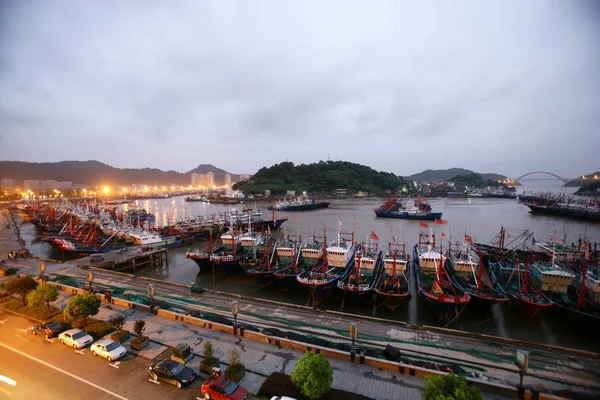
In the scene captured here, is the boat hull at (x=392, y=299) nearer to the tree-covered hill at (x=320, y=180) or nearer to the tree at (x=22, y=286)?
the tree at (x=22, y=286)

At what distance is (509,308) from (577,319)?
3.62 metres

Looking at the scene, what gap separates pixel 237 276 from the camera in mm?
28844

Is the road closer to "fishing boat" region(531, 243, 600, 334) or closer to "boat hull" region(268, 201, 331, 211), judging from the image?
"fishing boat" region(531, 243, 600, 334)

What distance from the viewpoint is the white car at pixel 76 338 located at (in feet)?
39.0

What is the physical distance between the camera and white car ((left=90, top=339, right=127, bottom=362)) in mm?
11039

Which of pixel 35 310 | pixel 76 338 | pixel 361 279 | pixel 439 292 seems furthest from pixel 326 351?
pixel 35 310

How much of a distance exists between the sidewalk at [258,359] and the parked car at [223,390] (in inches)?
30.5

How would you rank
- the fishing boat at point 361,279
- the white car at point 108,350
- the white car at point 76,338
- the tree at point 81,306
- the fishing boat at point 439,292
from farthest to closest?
the fishing boat at point 361,279
the fishing boat at point 439,292
the tree at point 81,306
the white car at point 76,338
the white car at point 108,350

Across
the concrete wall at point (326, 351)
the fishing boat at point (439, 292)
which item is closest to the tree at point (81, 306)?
the concrete wall at point (326, 351)

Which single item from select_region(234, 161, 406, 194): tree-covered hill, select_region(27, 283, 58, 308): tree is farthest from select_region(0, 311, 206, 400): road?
select_region(234, 161, 406, 194): tree-covered hill

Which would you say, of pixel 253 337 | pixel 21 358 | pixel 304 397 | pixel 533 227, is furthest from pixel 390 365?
pixel 533 227

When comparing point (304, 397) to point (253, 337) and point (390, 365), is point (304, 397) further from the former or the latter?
point (253, 337)

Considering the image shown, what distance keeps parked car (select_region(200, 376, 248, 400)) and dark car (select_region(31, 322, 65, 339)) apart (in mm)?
8785

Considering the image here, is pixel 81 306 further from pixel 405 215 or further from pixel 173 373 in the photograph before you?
pixel 405 215
